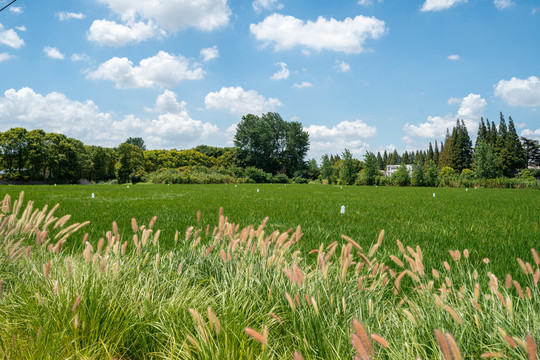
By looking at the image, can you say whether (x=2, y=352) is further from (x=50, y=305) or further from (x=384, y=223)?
(x=384, y=223)

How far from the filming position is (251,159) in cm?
6725

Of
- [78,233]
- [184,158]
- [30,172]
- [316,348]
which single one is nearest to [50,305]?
[316,348]

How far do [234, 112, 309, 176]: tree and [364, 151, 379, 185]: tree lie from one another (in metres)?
26.0

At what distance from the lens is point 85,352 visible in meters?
1.83

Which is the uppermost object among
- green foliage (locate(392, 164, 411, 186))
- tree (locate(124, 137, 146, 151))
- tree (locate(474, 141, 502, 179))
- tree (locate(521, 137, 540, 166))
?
tree (locate(124, 137, 146, 151))

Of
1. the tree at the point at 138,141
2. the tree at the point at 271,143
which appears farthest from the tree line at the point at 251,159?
the tree at the point at 138,141

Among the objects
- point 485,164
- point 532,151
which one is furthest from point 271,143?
point 532,151

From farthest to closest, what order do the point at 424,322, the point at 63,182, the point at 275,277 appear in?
the point at 63,182
the point at 275,277
the point at 424,322

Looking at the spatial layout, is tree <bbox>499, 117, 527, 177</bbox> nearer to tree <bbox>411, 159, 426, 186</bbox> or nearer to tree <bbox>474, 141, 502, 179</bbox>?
tree <bbox>474, 141, 502, 179</bbox>

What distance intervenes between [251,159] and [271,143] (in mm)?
6249

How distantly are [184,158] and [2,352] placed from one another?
75026 millimetres

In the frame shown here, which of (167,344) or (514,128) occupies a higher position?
(514,128)

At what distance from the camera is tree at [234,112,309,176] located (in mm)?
67750

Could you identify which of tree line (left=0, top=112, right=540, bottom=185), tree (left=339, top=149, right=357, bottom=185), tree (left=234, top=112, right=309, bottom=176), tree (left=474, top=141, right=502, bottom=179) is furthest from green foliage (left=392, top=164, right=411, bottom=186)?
tree (left=234, top=112, right=309, bottom=176)
